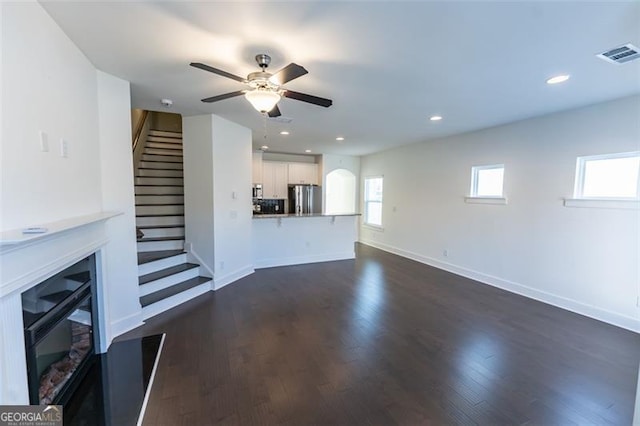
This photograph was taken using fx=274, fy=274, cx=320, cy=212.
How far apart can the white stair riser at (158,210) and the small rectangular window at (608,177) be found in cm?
589

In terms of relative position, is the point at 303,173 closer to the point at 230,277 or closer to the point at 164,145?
the point at 164,145

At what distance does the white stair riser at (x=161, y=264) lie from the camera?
12.1ft

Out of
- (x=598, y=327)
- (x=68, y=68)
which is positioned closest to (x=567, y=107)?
(x=598, y=327)

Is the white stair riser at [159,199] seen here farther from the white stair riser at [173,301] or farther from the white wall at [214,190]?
the white stair riser at [173,301]

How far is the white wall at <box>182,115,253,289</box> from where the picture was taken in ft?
13.5

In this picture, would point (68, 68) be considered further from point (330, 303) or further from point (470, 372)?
point (470, 372)

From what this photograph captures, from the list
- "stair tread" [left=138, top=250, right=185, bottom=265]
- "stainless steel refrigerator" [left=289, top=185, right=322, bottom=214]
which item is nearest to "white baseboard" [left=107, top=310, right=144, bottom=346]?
"stair tread" [left=138, top=250, right=185, bottom=265]

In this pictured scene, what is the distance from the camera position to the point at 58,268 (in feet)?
5.60

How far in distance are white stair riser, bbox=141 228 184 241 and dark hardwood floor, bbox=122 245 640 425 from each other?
133 centimetres

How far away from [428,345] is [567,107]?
11.1 feet

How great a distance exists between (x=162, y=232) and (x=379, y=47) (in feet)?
13.7

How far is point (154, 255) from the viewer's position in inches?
159

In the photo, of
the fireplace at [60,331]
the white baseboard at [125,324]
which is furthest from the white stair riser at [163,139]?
the fireplace at [60,331]
